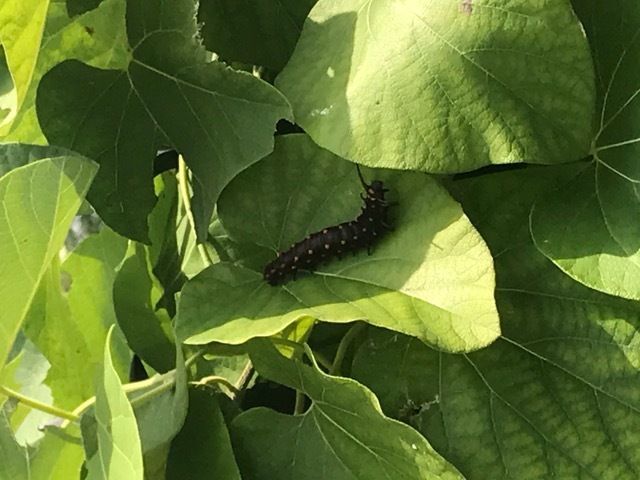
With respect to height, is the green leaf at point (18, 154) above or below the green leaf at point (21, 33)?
below

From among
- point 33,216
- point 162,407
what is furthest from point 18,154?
point 162,407

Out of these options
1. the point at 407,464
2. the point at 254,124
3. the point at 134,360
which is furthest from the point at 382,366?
the point at 134,360

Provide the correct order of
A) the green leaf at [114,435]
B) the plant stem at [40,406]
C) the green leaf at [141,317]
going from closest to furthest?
1. the green leaf at [114,435]
2. the plant stem at [40,406]
3. the green leaf at [141,317]

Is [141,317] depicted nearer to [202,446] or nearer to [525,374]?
[202,446]

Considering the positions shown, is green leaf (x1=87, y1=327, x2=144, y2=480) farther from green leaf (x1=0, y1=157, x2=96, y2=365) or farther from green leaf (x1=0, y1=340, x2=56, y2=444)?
green leaf (x1=0, y1=340, x2=56, y2=444)

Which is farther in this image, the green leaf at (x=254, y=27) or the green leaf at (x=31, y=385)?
the green leaf at (x=31, y=385)

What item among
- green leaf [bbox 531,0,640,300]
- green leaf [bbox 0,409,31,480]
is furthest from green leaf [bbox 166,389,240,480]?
green leaf [bbox 531,0,640,300]

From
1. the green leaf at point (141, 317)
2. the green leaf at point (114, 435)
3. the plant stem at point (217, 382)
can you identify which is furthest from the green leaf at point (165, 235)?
the green leaf at point (114, 435)

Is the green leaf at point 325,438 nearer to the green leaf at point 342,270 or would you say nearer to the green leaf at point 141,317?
the green leaf at point 342,270
